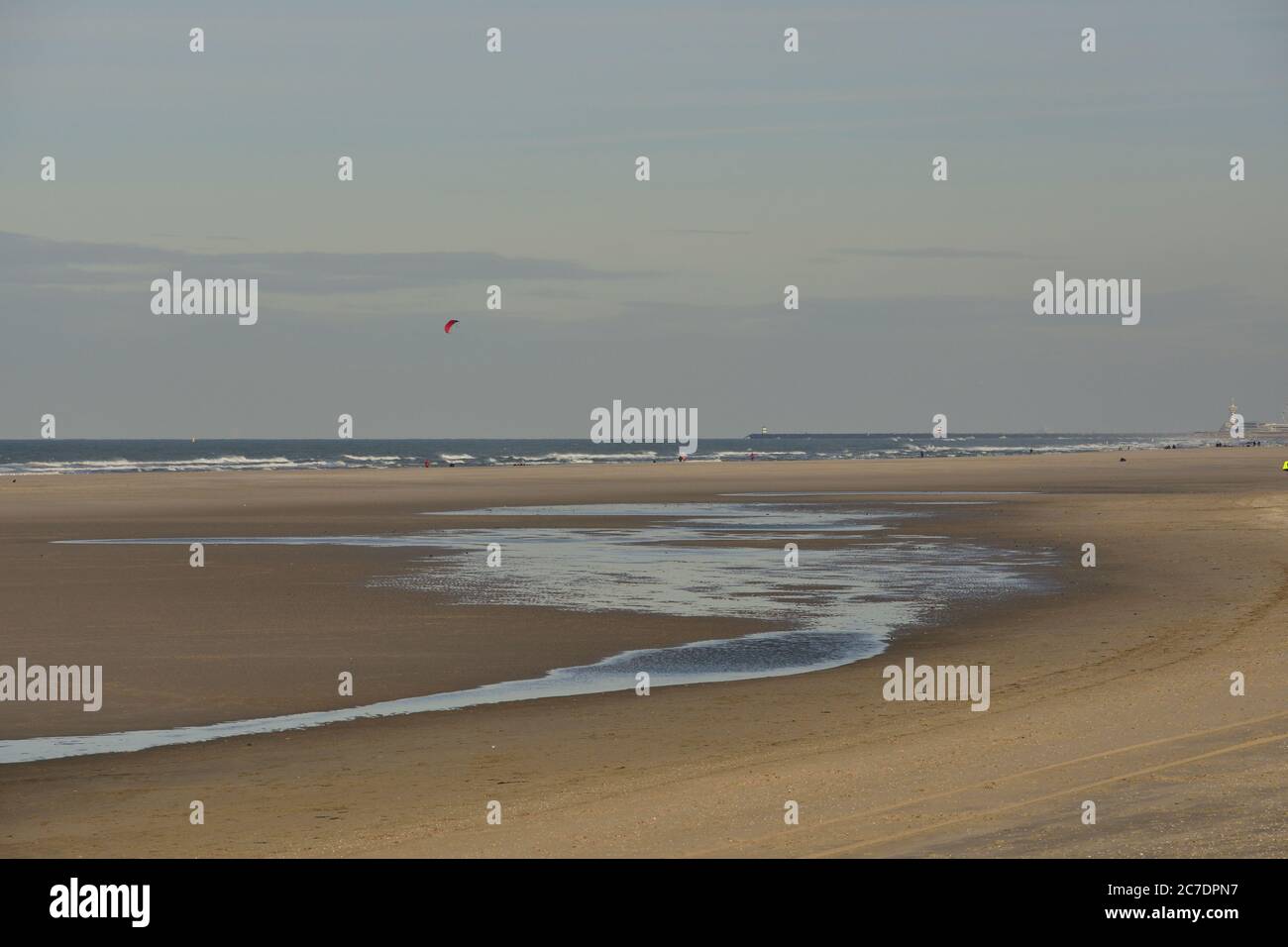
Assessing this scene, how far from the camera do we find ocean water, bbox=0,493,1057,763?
15945 mm

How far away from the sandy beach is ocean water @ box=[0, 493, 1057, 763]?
1.78 ft

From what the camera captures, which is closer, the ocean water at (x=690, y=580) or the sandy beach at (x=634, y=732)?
→ the sandy beach at (x=634, y=732)

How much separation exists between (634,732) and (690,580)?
44.9 feet

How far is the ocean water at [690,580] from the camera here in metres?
15.9

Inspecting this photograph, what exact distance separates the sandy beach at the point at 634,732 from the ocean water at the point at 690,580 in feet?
1.78

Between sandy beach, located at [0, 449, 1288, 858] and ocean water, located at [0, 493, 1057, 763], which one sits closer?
sandy beach, located at [0, 449, 1288, 858]

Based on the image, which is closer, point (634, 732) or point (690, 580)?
point (634, 732)

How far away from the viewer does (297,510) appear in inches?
2058

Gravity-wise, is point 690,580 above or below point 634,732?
above

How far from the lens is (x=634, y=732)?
44.3 feet

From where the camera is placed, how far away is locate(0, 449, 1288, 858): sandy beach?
9.21 metres
